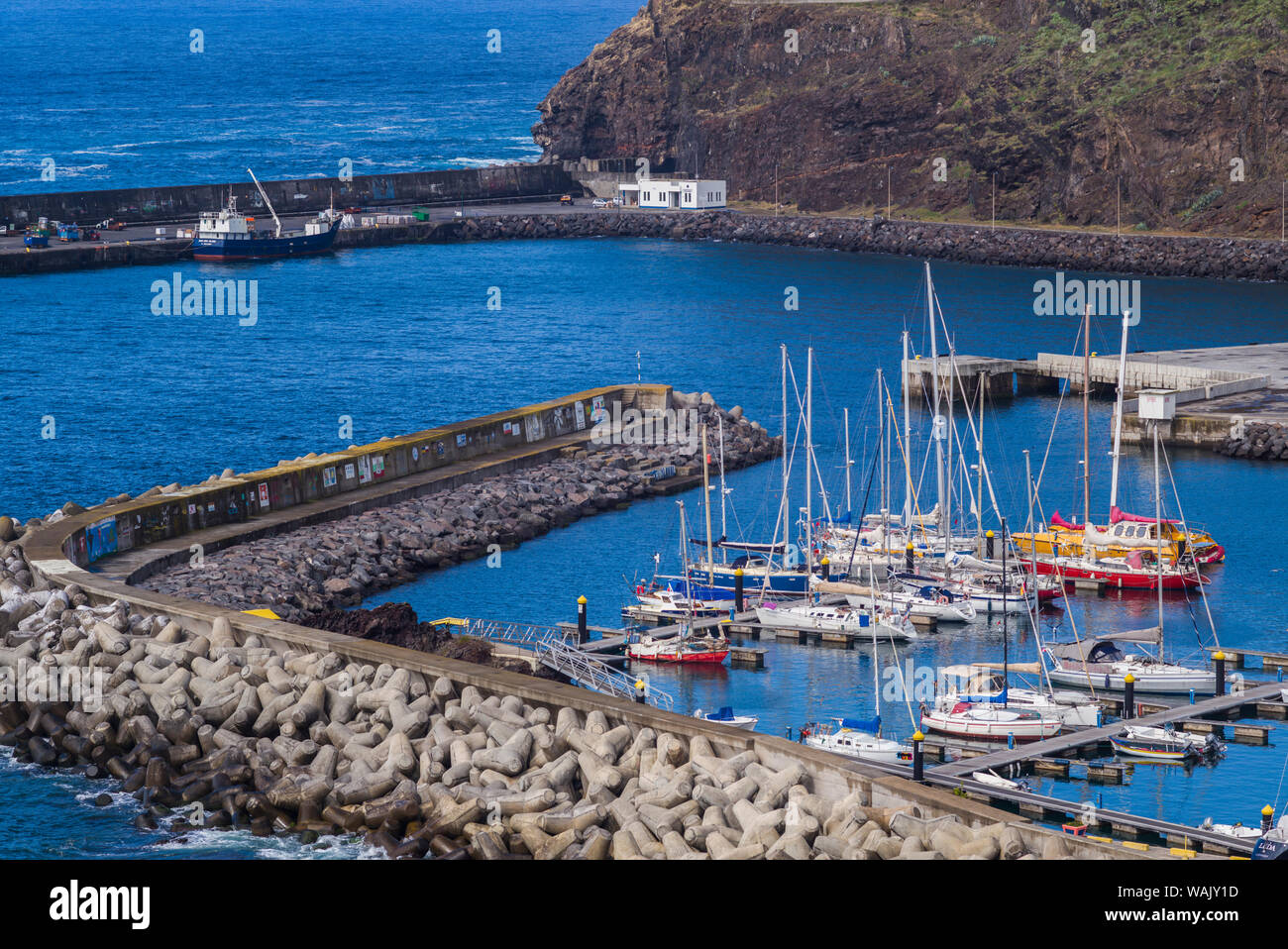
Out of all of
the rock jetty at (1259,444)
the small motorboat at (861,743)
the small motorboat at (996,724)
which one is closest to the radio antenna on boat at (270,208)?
the rock jetty at (1259,444)

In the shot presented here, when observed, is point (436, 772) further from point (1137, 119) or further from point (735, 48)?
point (735, 48)

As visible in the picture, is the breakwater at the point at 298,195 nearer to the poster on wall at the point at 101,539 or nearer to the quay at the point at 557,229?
the quay at the point at 557,229

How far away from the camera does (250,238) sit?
119 metres

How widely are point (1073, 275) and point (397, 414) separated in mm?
53293

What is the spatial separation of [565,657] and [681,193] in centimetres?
10720

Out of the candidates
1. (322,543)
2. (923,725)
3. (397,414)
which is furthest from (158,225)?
(923,725)

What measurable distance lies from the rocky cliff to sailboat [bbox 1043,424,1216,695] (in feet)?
264

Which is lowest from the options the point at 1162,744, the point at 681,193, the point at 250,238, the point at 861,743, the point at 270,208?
the point at 1162,744

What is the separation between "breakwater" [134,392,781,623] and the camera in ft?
→ 134

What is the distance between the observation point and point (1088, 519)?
50.9m

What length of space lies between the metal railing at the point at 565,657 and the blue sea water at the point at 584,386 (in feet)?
3.89

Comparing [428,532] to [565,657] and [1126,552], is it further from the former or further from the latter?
[1126,552]


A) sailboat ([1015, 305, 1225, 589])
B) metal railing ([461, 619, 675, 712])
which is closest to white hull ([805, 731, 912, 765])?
metal railing ([461, 619, 675, 712])

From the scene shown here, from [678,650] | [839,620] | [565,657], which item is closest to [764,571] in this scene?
[839,620]
